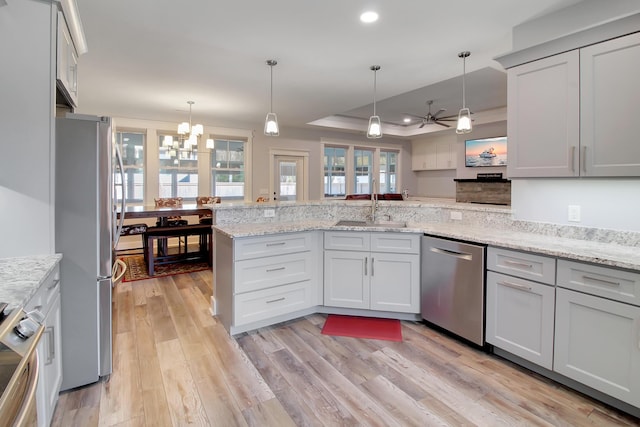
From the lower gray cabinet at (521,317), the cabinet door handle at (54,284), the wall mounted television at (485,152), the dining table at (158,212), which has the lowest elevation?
the lower gray cabinet at (521,317)

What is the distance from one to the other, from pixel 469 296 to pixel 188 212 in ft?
12.4

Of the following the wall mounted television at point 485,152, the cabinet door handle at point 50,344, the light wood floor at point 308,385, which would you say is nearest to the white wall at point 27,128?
the cabinet door handle at point 50,344

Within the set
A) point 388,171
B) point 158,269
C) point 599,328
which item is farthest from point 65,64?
point 388,171

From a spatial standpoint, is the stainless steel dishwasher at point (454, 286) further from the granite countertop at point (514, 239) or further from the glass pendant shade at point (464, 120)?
the glass pendant shade at point (464, 120)

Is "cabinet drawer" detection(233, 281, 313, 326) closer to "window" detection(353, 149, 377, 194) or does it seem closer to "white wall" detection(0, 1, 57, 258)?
"white wall" detection(0, 1, 57, 258)

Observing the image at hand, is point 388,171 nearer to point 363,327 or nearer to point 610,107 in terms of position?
point 363,327

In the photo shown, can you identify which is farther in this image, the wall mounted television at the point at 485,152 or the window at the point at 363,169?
the window at the point at 363,169

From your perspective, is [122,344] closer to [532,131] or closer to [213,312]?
[213,312]

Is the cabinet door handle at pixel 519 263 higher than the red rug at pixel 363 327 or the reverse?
higher

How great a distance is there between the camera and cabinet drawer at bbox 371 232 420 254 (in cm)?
287

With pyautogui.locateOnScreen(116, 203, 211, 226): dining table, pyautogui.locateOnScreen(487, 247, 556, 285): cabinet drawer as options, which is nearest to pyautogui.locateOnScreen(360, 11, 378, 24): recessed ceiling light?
pyautogui.locateOnScreen(487, 247, 556, 285): cabinet drawer

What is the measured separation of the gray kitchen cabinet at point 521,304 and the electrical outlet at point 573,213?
0.65m

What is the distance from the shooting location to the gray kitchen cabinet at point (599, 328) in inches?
67.8

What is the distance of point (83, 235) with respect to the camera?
1.95 metres
